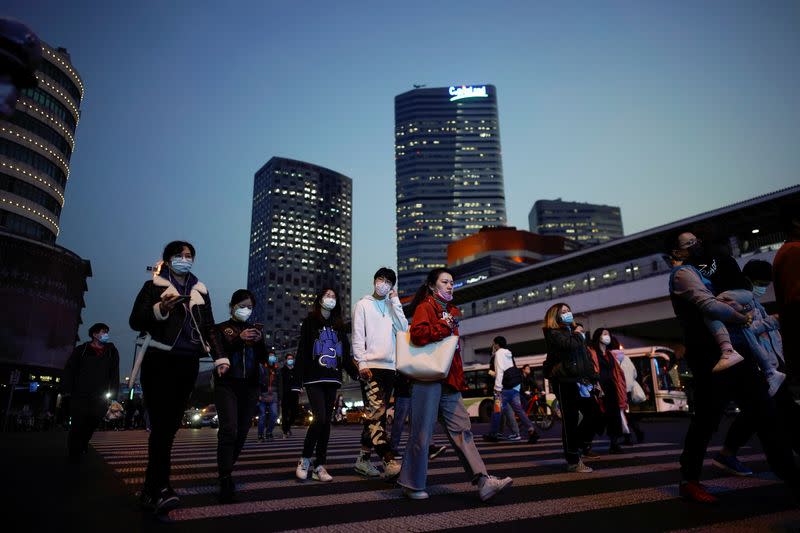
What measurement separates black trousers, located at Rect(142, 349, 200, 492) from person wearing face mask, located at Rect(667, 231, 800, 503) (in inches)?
144

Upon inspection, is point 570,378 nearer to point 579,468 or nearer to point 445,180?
point 579,468

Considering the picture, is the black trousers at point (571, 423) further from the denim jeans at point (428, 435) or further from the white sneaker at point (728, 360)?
the white sneaker at point (728, 360)

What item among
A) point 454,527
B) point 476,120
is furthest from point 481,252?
point 454,527

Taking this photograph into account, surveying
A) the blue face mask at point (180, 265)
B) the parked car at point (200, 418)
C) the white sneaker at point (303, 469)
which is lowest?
the parked car at point (200, 418)

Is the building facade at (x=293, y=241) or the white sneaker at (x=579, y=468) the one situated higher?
the building facade at (x=293, y=241)

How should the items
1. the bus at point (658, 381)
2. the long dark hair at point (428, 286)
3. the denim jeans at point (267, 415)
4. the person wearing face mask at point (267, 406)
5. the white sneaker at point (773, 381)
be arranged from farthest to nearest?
the bus at point (658, 381) → the denim jeans at point (267, 415) → the person wearing face mask at point (267, 406) → the long dark hair at point (428, 286) → the white sneaker at point (773, 381)

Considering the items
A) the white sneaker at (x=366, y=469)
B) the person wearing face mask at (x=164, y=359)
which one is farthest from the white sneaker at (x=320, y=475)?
the person wearing face mask at (x=164, y=359)

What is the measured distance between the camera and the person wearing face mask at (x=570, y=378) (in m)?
5.19

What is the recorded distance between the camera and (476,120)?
195 meters

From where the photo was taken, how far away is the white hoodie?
206 inches

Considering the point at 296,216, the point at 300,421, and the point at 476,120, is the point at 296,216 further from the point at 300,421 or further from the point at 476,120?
the point at 300,421

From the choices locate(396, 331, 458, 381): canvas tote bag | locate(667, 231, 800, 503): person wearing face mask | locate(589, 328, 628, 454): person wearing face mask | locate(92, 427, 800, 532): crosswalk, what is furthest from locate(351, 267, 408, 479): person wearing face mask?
locate(589, 328, 628, 454): person wearing face mask

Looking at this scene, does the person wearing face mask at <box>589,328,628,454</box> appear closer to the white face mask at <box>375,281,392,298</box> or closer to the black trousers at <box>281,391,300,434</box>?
the white face mask at <box>375,281,392,298</box>

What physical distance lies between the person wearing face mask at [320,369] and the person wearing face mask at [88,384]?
14.9 feet
